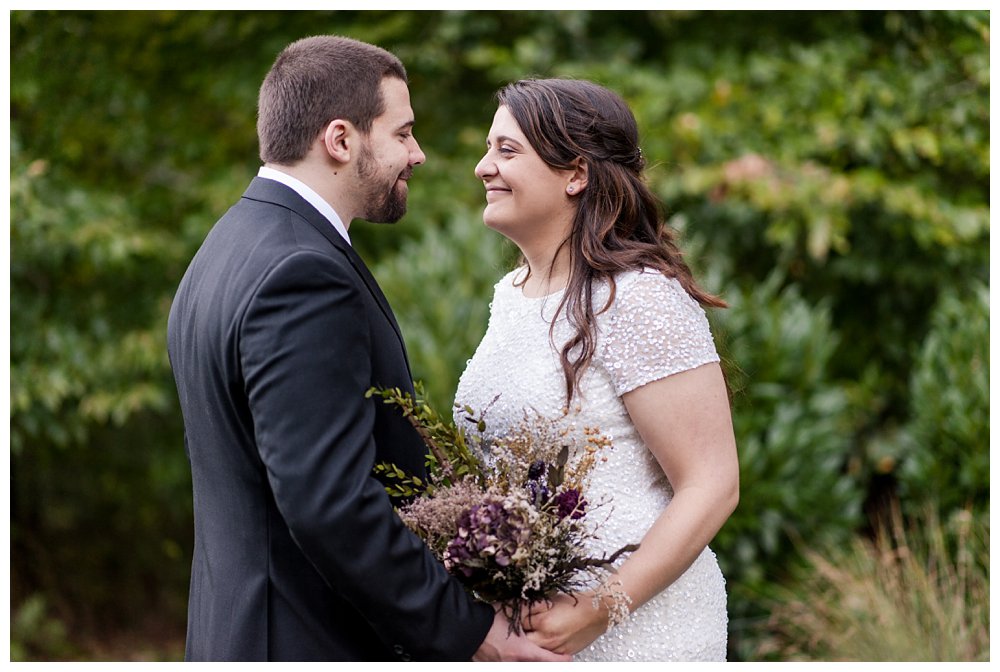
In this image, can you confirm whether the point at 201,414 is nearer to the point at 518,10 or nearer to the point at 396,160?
the point at 396,160

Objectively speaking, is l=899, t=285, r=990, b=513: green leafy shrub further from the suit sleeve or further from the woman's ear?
the suit sleeve

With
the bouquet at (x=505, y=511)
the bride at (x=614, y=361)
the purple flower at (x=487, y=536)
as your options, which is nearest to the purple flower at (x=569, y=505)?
the bouquet at (x=505, y=511)

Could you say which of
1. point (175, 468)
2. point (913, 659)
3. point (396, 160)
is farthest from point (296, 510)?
point (175, 468)

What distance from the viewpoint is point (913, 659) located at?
14.5ft

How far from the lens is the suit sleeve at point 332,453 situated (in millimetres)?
2049

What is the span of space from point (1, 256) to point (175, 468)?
2282mm

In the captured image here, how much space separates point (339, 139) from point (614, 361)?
846 millimetres

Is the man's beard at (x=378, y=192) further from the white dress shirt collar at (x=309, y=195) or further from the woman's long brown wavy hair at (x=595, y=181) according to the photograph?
the woman's long brown wavy hair at (x=595, y=181)

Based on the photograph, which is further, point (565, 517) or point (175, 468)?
point (175, 468)

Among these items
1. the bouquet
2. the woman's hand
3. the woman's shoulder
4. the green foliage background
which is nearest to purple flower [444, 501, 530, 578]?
the bouquet

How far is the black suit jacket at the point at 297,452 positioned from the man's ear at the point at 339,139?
15 centimetres

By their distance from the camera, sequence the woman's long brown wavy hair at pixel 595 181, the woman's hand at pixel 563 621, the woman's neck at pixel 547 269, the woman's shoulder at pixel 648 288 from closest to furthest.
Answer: the woman's hand at pixel 563 621, the woman's shoulder at pixel 648 288, the woman's long brown wavy hair at pixel 595 181, the woman's neck at pixel 547 269

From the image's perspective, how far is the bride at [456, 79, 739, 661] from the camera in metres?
2.39

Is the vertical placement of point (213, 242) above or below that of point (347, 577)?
above
